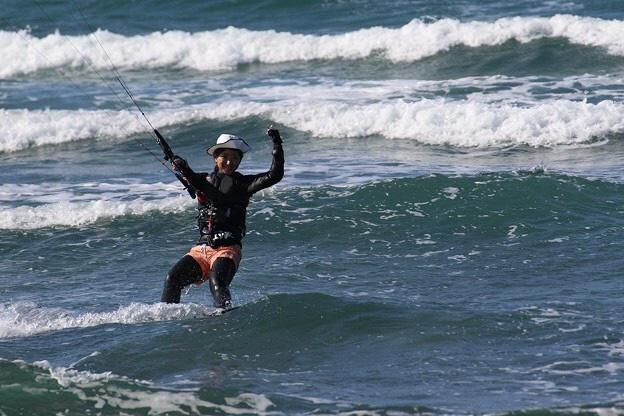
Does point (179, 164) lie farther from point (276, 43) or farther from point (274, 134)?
point (276, 43)

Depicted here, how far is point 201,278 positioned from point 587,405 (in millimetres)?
3754

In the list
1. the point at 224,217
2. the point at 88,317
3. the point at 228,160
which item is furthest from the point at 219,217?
the point at 88,317

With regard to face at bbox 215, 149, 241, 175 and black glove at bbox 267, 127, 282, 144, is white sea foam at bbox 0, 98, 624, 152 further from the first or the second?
black glove at bbox 267, 127, 282, 144

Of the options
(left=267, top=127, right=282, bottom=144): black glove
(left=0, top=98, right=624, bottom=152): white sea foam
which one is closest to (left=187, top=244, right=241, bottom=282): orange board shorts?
(left=267, top=127, right=282, bottom=144): black glove

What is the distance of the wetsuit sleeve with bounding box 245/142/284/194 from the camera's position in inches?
375

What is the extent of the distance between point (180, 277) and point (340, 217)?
4188 millimetres

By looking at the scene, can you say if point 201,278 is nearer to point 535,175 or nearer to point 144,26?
point 535,175

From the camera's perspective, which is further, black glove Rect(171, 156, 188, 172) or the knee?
the knee

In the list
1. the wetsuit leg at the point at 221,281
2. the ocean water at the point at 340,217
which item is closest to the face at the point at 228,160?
the wetsuit leg at the point at 221,281

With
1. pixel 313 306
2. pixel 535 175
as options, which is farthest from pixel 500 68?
pixel 313 306

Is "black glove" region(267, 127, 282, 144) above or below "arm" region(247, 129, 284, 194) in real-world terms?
above

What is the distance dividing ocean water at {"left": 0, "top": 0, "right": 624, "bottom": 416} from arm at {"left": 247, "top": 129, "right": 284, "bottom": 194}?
1059mm

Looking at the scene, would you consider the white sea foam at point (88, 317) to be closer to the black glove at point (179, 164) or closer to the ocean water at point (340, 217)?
the ocean water at point (340, 217)

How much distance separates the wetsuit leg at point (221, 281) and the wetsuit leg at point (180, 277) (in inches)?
9.5
